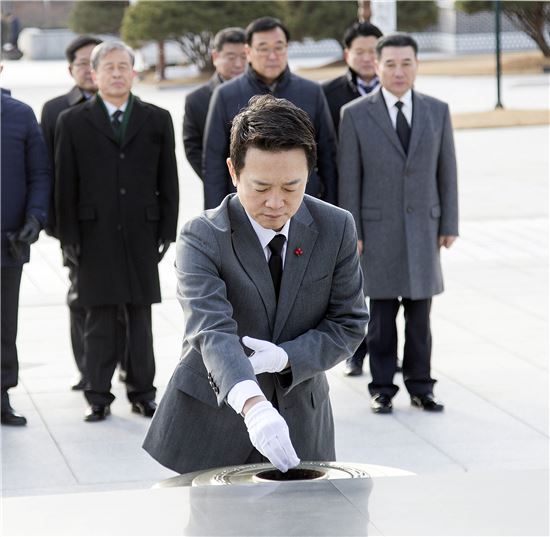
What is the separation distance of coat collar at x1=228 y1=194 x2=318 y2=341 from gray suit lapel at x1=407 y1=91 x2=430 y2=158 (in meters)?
3.29

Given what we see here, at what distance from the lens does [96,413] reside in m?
6.50

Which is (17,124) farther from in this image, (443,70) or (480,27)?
(480,27)

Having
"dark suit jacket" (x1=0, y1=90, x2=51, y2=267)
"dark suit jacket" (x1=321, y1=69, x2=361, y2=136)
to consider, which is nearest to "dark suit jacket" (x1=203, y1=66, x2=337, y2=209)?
"dark suit jacket" (x1=321, y1=69, x2=361, y2=136)

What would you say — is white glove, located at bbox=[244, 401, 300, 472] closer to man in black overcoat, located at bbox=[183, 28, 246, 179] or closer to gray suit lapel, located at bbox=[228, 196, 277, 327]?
gray suit lapel, located at bbox=[228, 196, 277, 327]

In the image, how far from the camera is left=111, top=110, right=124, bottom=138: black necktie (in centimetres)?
653

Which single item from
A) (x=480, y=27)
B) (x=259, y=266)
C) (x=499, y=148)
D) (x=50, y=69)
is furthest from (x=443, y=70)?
(x=259, y=266)

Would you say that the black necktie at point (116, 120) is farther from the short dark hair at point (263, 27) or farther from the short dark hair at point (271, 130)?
the short dark hair at point (271, 130)

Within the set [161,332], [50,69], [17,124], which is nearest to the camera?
[17,124]

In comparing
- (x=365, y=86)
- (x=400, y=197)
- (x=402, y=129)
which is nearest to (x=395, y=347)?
(x=400, y=197)

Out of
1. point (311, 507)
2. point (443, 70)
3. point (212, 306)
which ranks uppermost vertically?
point (212, 306)

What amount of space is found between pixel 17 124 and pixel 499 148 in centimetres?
1405

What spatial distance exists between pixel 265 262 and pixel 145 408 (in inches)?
133

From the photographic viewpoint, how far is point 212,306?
3207 mm

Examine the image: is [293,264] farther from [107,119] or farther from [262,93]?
[262,93]
